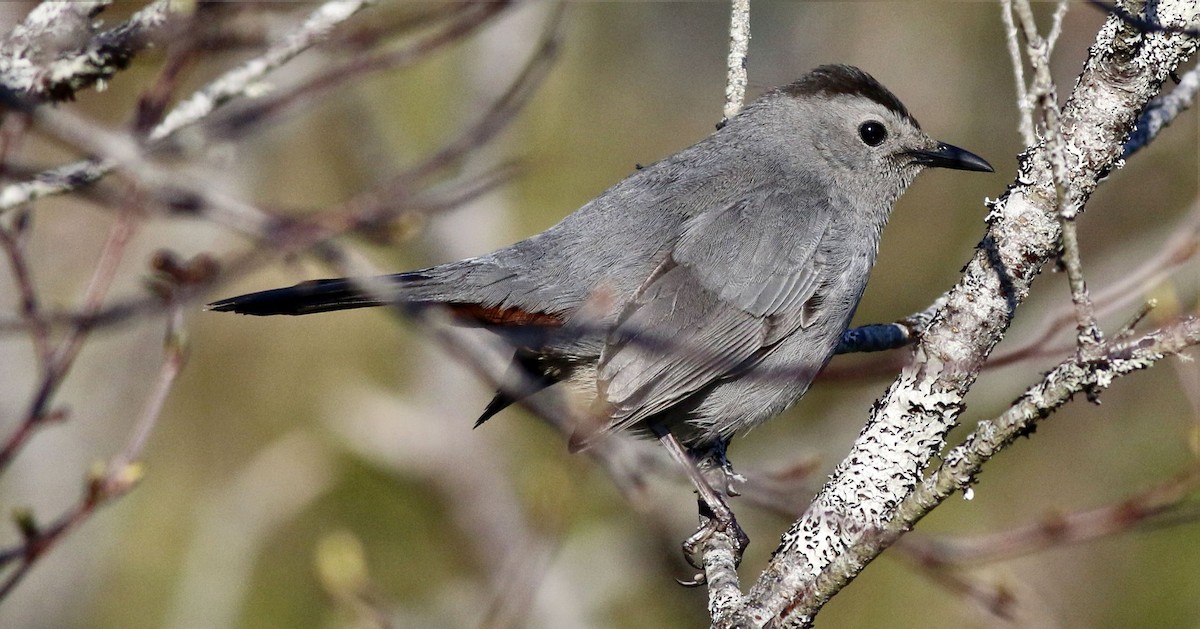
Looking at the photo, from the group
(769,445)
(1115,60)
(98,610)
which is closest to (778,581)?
(1115,60)

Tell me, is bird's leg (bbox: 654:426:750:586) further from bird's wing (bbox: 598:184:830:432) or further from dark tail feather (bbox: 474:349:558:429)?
dark tail feather (bbox: 474:349:558:429)

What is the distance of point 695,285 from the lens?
3.51 meters

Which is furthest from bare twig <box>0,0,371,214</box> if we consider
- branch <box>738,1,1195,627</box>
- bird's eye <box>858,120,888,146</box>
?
bird's eye <box>858,120,888,146</box>

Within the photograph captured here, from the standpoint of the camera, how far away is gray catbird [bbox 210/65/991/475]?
3395 mm

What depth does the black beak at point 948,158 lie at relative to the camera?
3.75 meters

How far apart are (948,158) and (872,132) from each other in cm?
30

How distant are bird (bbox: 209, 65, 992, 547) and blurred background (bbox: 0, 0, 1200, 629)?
0.79 m

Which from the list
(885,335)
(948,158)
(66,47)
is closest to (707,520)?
(885,335)

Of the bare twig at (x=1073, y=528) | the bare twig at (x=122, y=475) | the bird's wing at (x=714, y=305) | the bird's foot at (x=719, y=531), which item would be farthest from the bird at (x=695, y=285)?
the bare twig at (x=1073, y=528)

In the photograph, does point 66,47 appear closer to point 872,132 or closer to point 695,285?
point 695,285

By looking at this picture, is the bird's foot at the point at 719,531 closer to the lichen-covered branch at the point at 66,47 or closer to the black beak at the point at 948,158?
the black beak at the point at 948,158

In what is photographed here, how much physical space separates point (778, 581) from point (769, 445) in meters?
3.05

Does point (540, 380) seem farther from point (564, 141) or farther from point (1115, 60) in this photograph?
point (564, 141)

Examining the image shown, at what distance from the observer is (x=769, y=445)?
568 centimetres
